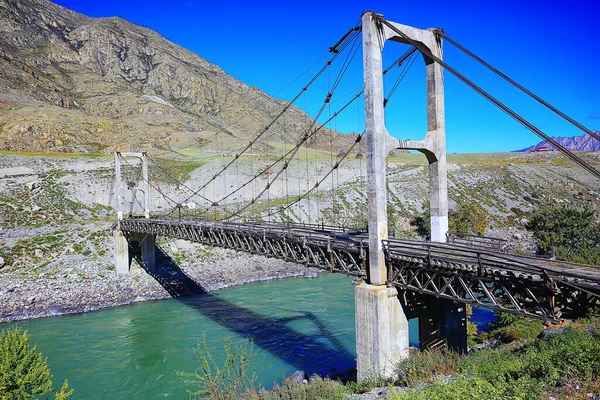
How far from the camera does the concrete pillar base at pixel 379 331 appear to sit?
10.3m

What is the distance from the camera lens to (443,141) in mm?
12297

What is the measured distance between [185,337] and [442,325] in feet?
37.8

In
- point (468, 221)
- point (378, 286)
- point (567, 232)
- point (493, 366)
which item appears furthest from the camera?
point (468, 221)

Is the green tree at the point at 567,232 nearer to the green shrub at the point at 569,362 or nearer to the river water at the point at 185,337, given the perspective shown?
the river water at the point at 185,337

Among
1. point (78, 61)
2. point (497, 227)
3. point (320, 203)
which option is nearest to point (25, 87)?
point (78, 61)

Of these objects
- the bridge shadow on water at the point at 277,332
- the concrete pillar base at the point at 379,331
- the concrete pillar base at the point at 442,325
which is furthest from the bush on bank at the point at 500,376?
the bridge shadow on water at the point at 277,332

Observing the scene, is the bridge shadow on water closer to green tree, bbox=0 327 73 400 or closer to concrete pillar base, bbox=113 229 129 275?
concrete pillar base, bbox=113 229 129 275

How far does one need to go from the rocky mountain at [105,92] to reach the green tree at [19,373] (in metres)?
62.2

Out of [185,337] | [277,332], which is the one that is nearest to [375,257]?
[277,332]

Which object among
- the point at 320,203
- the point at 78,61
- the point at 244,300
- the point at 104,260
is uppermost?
the point at 78,61

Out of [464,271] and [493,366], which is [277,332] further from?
[493,366]

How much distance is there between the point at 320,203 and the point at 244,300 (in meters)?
22.2

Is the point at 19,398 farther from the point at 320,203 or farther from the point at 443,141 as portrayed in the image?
the point at 320,203

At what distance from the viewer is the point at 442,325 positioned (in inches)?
455
